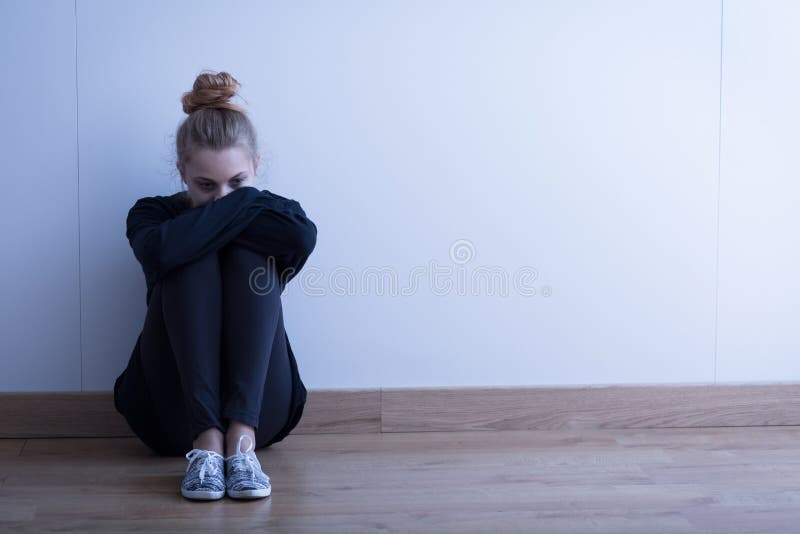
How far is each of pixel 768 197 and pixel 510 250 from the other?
0.62 metres

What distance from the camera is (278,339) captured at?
1701 millimetres

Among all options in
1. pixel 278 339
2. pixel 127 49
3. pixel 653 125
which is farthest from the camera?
pixel 653 125

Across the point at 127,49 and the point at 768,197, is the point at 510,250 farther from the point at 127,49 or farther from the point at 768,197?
the point at 127,49

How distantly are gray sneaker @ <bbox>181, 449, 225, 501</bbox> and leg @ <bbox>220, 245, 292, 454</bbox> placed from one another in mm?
48

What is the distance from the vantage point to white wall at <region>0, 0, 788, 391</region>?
6.25ft

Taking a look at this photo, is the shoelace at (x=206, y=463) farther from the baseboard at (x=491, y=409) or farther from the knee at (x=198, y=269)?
the baseboard at (x=491, y=409)

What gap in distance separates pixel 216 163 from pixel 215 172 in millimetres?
17

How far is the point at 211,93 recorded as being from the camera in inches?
67.6

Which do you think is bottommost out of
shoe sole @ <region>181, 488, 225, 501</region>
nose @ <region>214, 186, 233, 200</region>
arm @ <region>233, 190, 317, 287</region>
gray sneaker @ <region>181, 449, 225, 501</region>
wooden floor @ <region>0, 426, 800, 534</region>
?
wooden floor @ <region>0, 426, 800, 534</region>

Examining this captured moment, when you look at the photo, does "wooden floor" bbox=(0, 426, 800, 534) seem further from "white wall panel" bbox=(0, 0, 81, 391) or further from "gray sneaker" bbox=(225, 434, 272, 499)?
"white wall panel" bbox=(0, 0, 81, 391)

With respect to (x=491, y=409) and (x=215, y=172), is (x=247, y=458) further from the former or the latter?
(x=491, y=409)

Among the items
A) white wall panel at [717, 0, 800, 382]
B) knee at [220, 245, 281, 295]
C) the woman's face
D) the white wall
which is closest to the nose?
the woman's face

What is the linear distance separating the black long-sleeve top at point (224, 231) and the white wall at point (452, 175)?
0.26 meters

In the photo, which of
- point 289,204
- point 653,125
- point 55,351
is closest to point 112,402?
point 55,351
